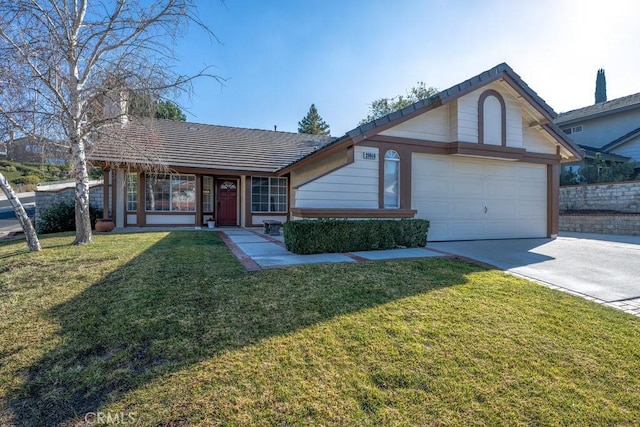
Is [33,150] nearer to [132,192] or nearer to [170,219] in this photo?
[132,192]

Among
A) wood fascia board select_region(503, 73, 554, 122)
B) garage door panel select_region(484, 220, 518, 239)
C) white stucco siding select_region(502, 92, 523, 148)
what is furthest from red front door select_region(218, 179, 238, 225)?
wood fascia board select_region(503, 73, 554, 122)

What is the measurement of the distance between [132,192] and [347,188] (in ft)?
33.3

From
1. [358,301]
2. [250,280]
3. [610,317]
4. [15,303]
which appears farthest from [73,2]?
[610,317]

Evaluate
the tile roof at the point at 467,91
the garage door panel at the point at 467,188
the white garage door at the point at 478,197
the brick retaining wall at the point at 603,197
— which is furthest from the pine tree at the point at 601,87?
the garage door panel at the point at 467,188

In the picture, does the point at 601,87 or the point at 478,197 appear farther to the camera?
the point at 601,87

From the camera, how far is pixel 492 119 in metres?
10.2

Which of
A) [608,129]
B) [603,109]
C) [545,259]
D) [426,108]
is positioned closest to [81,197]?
[426,108]

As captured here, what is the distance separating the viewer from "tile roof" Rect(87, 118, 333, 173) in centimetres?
960

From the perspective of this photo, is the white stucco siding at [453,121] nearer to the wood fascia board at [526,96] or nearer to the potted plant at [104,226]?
the wood fascia board at [526,96]

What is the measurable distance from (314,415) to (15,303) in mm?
4466

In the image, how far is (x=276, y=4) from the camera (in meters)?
8.84

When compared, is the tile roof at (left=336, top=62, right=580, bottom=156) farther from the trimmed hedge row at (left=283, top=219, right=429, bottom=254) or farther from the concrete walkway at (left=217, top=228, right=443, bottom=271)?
the concrete walkway at (left=217, top=228, right=443, bottom=271)

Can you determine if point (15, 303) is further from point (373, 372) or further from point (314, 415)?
point (373, 372)

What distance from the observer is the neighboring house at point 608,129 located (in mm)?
20250
